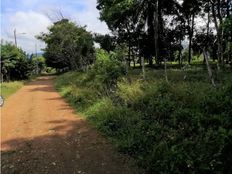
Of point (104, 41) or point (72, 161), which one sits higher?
point (104, 41)

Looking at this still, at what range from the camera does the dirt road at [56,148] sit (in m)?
7.88

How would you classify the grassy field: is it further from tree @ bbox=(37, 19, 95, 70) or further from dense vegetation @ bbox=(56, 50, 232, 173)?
tree @ bbox=(37, 19, 95, 70)

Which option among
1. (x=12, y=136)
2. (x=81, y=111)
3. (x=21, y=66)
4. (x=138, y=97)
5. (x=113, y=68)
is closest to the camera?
(x=12, y=136)

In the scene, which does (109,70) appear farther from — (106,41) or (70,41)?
(106,41)

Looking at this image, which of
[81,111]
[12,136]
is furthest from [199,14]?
[12,136]

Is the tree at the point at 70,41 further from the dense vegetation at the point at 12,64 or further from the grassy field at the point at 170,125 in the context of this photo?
the grassy field at the point at 170,125

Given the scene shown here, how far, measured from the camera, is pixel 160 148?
782cm

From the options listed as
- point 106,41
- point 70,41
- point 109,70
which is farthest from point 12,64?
point 109,70

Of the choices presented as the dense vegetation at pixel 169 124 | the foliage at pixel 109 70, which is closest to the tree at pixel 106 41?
the foliage at pixel 109 70

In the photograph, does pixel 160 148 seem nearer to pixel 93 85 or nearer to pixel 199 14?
pixel 93 85

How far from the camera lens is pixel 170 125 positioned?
9172 mm

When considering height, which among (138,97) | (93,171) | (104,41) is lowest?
(93,171)

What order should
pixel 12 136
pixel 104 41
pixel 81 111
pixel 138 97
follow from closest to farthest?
1. pixel 12 136
2. pixel 138 97
3. pixel 81 111
4. pixel 104 41

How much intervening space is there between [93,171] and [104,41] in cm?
4473
